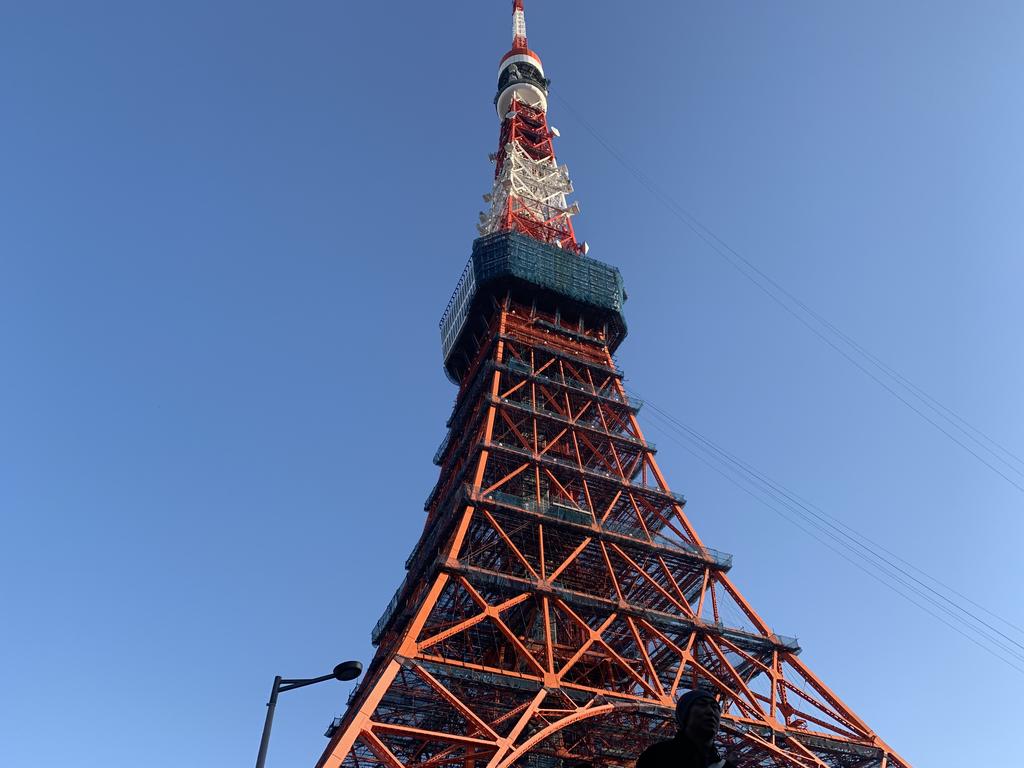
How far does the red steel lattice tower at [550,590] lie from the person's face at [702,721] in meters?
17.0

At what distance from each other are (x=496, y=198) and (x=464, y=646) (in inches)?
1254

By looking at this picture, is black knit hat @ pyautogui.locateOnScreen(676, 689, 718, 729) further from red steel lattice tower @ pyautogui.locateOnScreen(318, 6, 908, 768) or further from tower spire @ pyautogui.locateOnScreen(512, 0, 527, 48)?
tower spire @ pyautogui.locateOnScreen(512, 0, 527, 48)

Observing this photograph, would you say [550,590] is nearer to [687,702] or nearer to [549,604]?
[549,604]

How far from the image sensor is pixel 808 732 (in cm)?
2694

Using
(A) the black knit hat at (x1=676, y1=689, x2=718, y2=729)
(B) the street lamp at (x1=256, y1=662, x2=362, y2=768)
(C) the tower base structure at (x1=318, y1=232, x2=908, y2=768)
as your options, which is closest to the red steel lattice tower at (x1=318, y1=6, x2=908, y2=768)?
(C) the tower base structure at (x1=318, y1=232, x2=908, y2=768)

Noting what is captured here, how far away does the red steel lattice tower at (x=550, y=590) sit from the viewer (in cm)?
2395

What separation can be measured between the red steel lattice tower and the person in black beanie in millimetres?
Answer: 17010

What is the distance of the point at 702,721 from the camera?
445cm

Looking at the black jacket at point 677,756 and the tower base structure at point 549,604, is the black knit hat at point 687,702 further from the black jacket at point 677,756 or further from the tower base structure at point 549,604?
the tower base structure at point 549,604

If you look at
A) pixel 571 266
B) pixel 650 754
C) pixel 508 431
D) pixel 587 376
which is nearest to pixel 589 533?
pixel 508 431

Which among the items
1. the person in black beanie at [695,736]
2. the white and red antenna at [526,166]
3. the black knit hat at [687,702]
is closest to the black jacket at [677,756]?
the person in black beanie at [695,736]

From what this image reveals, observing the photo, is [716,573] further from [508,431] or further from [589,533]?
[508,431]

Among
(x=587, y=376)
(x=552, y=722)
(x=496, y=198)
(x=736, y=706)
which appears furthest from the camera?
(x=496, y=198)

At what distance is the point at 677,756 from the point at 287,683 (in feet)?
32.1
